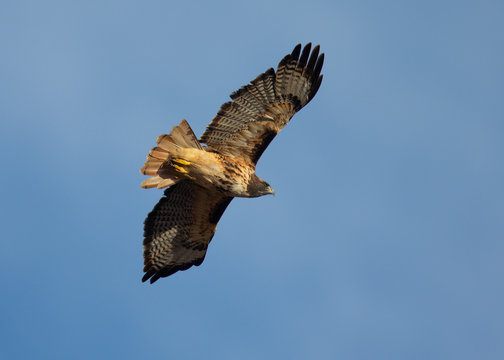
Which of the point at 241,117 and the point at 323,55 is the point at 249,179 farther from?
the point at 323,55

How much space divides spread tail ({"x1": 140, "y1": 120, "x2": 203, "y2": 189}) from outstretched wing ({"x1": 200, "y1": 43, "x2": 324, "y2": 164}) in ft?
2.19

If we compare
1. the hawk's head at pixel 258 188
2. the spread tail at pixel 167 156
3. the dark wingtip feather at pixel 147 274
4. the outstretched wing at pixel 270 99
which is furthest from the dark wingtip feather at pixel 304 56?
the dark wingtip feather at pixel 147 274

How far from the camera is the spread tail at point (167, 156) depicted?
11.4 metres

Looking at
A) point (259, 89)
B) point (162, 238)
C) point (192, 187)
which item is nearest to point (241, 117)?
point (259, 89)

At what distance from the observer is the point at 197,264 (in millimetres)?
13086

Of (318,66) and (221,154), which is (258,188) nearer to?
(221,154)

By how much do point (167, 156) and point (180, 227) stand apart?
5.46 ft

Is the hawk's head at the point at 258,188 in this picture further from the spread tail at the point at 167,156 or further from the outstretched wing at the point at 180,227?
the spread tail at the point at 167,156

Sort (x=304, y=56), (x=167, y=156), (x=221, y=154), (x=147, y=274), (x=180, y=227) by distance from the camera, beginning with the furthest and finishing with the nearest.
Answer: (x=147, y=274) → (x=180, y=227) → (x=221, y=154) → (x=304, y=56) → (x=167, y=156)

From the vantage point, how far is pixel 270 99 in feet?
39.5

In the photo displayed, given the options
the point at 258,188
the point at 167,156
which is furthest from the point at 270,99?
the point at 167,156

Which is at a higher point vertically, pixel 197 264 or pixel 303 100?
pixel 303 100

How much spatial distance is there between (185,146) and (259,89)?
1547 mm

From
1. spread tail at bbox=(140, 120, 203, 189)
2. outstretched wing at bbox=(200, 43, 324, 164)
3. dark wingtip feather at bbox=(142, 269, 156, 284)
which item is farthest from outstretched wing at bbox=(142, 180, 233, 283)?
outstretched wing at bbox=(200, 43, 324, 164)
